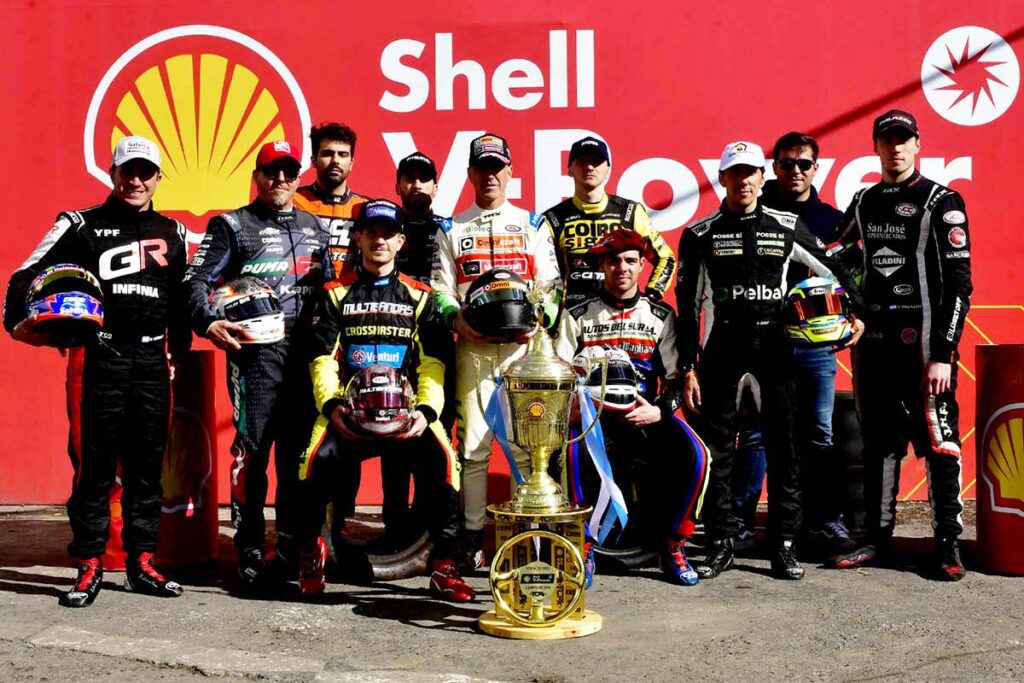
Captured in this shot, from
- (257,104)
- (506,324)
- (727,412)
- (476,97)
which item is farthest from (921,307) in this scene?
(257,104)

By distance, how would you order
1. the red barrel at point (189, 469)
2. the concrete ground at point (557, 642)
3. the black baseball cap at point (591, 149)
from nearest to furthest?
the concrete ground at point (557, 642), the black baseball cap at point (591, 149), the red barrel at point (189, 469)

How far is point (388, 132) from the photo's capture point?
8.61 meters

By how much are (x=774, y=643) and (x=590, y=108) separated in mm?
4641

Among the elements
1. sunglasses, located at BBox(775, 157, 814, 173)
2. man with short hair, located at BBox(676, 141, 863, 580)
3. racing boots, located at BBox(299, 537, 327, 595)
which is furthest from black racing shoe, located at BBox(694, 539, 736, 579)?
sunglasses, located at BBox(775, 157, 814, 173)

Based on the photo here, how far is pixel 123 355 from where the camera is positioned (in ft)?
19.3

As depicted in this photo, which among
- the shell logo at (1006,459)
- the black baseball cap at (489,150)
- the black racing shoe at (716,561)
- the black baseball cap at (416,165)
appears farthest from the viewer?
the black baseball cap at (416,165)

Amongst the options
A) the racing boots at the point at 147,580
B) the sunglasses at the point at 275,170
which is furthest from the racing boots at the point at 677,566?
the sunglasses at the point at 275,170

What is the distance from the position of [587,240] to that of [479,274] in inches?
25.8

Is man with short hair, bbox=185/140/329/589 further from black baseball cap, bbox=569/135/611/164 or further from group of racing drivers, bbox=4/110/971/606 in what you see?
black baseball cap, bbox=569/135/611/164

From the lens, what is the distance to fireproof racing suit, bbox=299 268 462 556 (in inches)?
227

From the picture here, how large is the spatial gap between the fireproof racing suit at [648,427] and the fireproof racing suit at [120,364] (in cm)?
198

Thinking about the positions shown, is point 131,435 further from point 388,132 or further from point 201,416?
point 388,132

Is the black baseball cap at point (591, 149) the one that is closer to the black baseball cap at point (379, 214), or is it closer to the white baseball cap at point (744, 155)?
the white baseball cap at point (744, 155)

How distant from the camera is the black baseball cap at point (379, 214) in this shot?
5914 millimetres
